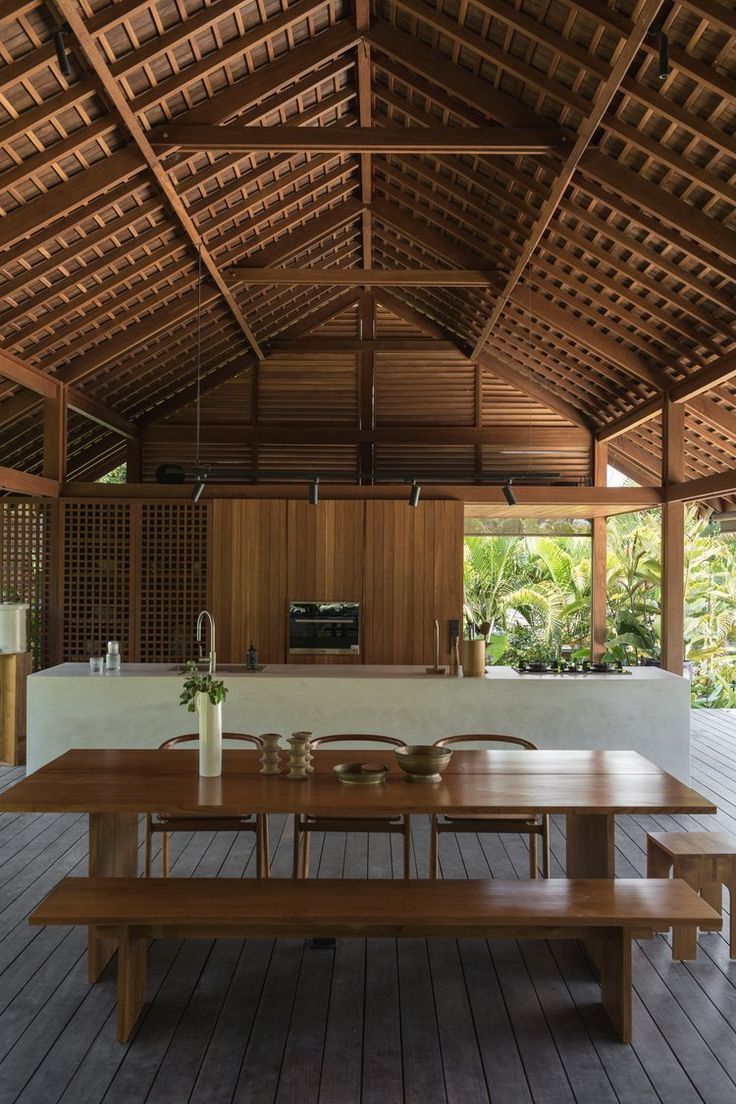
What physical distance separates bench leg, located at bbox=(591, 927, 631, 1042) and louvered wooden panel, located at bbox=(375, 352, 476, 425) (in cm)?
811

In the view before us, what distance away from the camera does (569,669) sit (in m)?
6.80

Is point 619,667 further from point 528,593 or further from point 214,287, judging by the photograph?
point 528,593

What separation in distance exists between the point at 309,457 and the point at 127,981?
817cm

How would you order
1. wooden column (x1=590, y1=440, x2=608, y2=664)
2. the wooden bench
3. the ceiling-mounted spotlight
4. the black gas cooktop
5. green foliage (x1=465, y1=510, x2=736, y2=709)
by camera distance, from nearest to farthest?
the wooden bench < the ceiling-mounted spotlight < the black gas cooktop < wooden column (x1=590, y1=440, x2=608, y2=664) < green foliage (x1=465, y1=510, x2=736, y2=709)

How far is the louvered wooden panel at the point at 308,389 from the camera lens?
35.3 feet

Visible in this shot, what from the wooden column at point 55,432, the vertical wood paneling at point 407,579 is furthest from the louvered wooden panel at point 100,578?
the vertical wood paneling at point 407,579

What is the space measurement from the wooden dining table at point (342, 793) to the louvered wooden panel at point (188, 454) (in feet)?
21.8

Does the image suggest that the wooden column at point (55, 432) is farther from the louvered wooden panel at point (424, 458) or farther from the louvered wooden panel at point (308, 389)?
the louvered wooden panel at point (424, 458)

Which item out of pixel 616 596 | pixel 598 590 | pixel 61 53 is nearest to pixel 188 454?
pixel 598 590

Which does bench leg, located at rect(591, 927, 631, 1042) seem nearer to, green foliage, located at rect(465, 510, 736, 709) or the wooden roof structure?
the wooden roof structure

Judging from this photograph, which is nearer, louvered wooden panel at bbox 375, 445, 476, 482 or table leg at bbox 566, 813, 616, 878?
table leg at bbox 566, 813, 616, 878

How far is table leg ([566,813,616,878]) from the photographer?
12.6ft

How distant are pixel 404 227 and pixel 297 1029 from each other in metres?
6.73

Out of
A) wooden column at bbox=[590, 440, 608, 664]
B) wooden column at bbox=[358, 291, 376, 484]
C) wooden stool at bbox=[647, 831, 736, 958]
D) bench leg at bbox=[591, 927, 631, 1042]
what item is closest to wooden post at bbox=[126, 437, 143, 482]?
wooden column at bbox=[358, 291, 376, 484]
